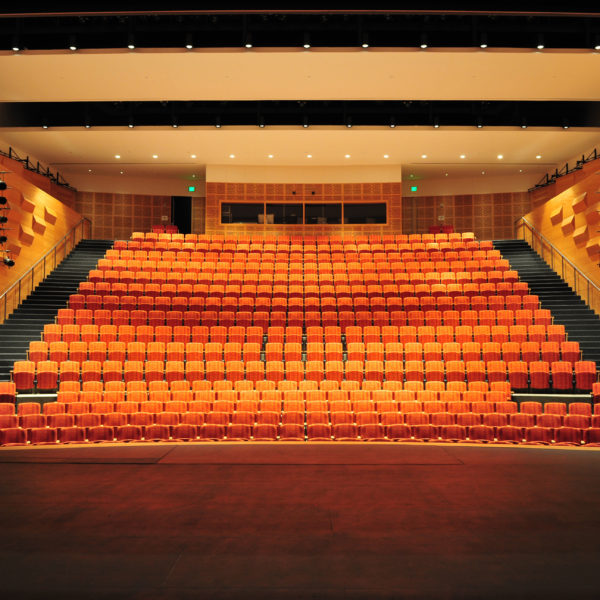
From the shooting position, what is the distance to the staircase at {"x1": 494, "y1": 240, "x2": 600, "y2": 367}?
20.9ft

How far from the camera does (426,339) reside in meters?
6.24

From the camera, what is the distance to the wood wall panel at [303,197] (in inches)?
419

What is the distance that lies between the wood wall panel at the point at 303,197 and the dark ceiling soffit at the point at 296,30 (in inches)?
188

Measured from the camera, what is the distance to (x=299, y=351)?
593cm

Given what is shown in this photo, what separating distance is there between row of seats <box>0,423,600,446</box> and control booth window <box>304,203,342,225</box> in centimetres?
683

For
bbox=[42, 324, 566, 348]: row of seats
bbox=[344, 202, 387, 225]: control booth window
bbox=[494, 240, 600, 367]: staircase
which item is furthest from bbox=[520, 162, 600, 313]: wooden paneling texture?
bbox=[344, 202, 387, 225]: control booth window

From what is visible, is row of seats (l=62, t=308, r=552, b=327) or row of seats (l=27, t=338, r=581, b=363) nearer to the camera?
row of seats (l=27, t=338, r=581, b=363)

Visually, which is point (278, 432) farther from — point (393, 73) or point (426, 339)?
point (393, 73)

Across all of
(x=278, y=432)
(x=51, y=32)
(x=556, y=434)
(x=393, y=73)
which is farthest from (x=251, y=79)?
(x=556, y=434)

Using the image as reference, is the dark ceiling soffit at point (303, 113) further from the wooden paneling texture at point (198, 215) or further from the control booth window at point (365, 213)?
the wooden paneling texture at point (198, 215)

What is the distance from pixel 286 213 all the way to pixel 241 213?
90 centimetres

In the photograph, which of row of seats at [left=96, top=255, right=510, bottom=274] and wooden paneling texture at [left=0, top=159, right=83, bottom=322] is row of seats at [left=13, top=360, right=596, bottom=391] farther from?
row of seats at [left=96, top=255, right=510, bottom=274]

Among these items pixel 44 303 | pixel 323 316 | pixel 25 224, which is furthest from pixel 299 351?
pixel 25 224

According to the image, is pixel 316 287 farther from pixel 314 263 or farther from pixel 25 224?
pixel 25 224
